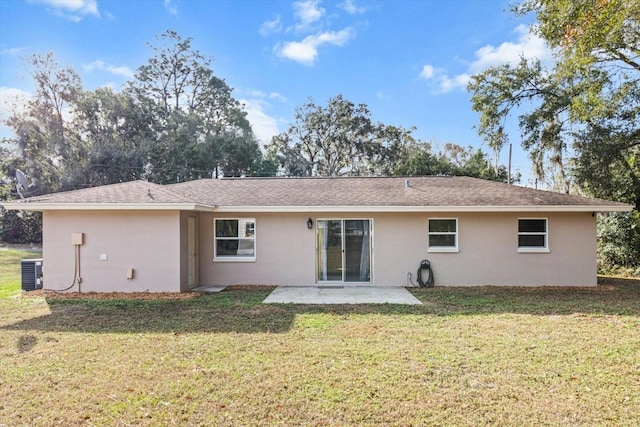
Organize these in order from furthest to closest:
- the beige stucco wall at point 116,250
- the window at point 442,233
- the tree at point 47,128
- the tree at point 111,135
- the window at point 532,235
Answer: the tree at point 47,128 → the tree at point 111,135 → the window at point 442,233 → the window at point 532,235 → the beige stucco wall at point 116,250

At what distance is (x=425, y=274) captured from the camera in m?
11.1

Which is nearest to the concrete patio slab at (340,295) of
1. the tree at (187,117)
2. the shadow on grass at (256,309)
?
the shadow on grass at (256,309)

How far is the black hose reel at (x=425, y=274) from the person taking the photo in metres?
10.9

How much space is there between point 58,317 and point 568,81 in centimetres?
1708

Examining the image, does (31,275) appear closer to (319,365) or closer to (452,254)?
(319,365)

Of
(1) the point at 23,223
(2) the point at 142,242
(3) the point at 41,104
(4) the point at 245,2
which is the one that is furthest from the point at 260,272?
(1) the point at 23,223

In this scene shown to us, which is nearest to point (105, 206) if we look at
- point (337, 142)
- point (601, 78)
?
point (601, 78)

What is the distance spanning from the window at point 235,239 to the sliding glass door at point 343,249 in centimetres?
212

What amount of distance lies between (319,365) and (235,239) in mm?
7163

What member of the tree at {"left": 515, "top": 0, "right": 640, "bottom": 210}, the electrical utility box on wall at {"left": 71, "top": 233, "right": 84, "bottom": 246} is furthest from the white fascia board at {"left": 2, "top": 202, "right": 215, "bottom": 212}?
the tree at {"left": 515, "top": 0, "right": 640, "bottom": 210}

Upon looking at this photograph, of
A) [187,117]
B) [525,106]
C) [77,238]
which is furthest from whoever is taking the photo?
[187,117]

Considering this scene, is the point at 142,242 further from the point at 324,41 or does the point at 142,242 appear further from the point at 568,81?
the point at 568,81

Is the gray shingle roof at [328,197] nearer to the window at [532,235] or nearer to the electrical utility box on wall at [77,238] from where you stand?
the window at [532,235]

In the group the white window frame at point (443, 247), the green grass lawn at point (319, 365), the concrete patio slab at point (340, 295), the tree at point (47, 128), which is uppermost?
the tree at point (47, 128)
